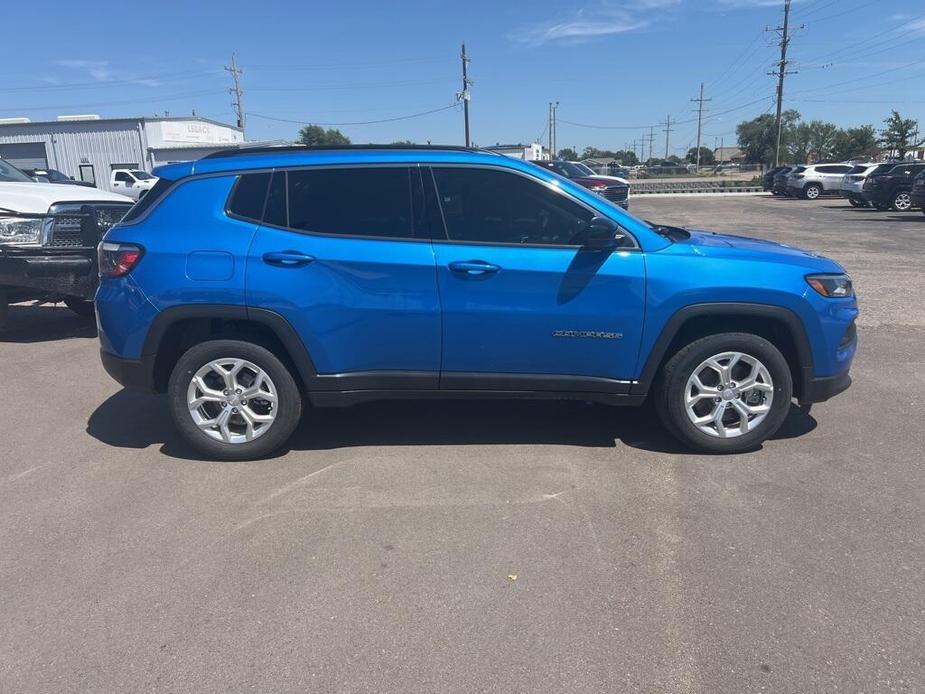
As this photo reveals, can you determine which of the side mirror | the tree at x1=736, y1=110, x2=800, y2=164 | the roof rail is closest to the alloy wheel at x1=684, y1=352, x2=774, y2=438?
the side mirror

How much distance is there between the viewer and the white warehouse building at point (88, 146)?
44625 millimetres

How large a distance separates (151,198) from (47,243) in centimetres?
363

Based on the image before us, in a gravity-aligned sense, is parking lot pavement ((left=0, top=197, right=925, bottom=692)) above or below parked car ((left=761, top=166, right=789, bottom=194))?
below

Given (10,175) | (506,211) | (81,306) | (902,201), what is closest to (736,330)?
(506,211)

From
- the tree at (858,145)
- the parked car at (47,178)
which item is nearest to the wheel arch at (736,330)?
the parked car at (47,178)

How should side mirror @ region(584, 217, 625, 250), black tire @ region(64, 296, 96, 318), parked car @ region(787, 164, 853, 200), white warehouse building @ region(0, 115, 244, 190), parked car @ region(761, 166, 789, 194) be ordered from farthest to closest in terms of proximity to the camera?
white warehouse building @ region(0, 115, 244, 190)
parked car @ region(761, 166, 789, 194)
parked car @ region(787, 164, 853, 200)
black tire @ region(64, 296, 96, 318)
side mirror @ region(584, 217, 625, 250)

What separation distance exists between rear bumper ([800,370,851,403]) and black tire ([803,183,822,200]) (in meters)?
33.0

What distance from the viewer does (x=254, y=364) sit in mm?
4273

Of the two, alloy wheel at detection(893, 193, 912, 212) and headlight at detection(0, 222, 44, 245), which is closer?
headlight at detection(0, 222, 44, 245)

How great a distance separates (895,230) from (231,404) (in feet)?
60.7

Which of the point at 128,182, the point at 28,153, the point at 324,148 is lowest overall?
the point at 324,148

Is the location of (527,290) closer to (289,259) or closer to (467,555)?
(289,259)

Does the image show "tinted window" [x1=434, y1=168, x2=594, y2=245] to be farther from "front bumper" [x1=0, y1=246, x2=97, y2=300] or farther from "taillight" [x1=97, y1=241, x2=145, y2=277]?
"front bumper" [x1=0, y1=246, x2=97, y2=300]

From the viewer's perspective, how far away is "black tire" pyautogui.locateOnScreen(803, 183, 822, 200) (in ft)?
109
